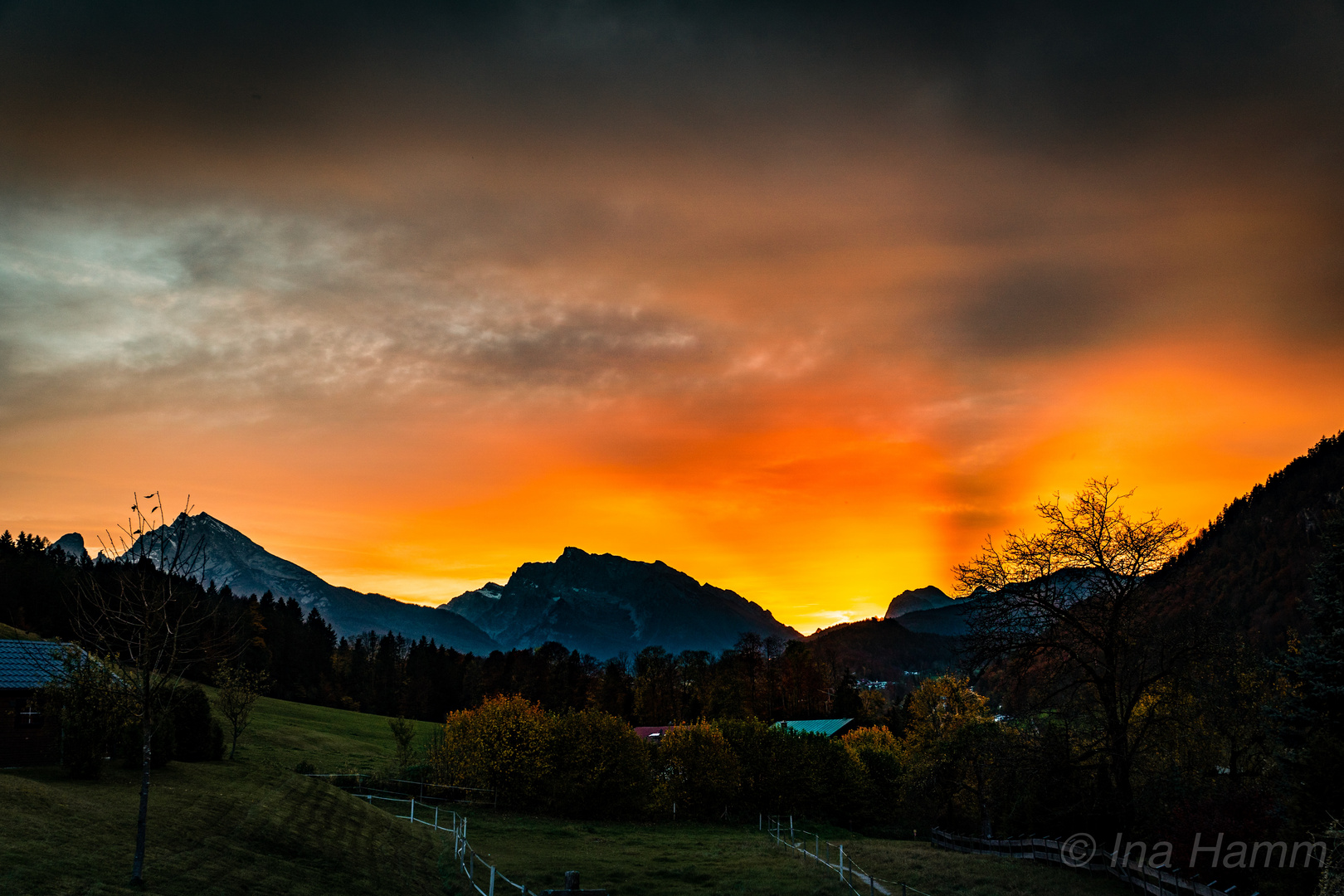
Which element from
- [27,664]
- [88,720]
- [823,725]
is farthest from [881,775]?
[27,664]

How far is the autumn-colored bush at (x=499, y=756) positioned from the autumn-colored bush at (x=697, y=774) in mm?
11941

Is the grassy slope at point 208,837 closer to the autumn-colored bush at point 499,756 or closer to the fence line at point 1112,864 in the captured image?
the autumn-colored bush at point 499,756

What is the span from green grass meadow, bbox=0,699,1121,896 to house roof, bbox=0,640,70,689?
492 centimetres

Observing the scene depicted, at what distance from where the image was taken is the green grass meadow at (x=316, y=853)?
22.0 metres

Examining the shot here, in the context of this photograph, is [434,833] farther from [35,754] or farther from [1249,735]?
[1249,735]

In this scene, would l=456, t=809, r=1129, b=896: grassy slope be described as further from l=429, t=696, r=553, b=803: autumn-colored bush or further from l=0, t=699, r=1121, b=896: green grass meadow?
l=429, t=696, r=553, b=803: autumn-colored bush

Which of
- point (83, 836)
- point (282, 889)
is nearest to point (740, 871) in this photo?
point (282, 889)

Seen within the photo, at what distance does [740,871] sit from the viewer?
3703 cm

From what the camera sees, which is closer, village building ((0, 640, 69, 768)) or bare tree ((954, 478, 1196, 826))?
bare tree ((954, 478, 1196, 826))

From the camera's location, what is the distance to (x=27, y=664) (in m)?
39.6

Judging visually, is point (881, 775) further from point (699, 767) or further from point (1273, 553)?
point (1273, 553)

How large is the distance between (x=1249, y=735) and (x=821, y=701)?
95375 millimetres

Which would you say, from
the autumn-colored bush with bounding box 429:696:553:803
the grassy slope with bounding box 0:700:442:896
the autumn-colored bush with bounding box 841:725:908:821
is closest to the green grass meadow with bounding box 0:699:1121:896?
the grassy slope with bounding box 0:700:442:896

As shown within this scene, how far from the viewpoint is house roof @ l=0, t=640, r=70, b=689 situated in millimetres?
37969
